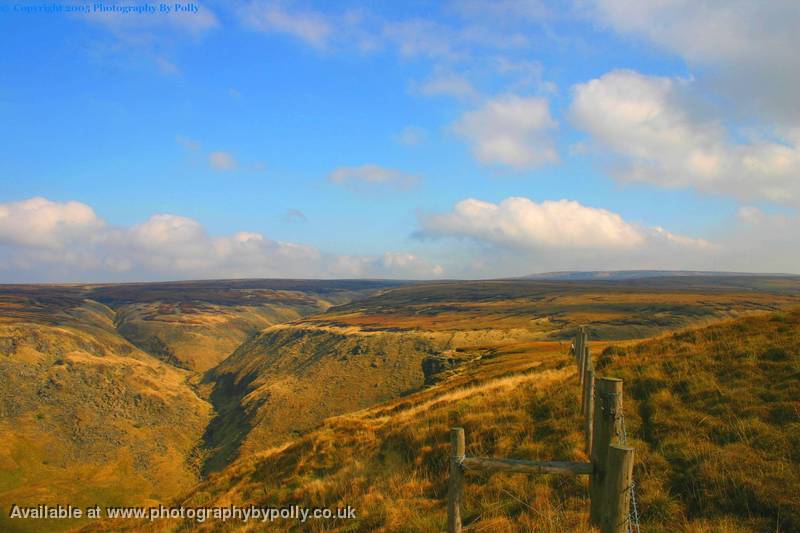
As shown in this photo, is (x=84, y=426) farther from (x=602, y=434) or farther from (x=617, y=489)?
(x=617, y=489)

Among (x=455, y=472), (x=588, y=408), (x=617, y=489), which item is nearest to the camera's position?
(x=617, y=489)

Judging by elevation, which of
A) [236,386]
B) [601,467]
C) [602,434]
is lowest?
[236,386]

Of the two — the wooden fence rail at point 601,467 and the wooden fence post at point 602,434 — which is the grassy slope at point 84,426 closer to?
the wooden fence rail at point 601,467

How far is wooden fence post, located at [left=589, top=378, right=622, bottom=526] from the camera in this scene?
5391 millimetres

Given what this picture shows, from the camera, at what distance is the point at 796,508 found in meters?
7.37

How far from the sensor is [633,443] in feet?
34.6

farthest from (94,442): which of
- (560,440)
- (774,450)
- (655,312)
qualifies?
(655,312)

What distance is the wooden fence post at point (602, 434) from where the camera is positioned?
539cm

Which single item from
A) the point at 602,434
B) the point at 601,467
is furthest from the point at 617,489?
the point at 602,434

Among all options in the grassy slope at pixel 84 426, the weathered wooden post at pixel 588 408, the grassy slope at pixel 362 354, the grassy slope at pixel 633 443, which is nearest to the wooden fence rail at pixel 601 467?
the grassy slope at pixel 633 443

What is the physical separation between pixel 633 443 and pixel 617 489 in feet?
22.5

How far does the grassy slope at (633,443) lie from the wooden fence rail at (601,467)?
8.12 ft

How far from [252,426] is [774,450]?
55834 mm

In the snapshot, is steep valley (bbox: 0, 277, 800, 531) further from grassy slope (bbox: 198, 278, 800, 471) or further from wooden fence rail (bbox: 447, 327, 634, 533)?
wooden fence rail (bbox: 447, 327, 634, 533)
